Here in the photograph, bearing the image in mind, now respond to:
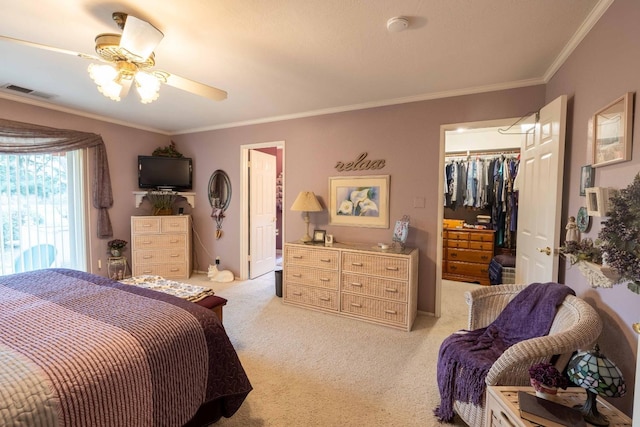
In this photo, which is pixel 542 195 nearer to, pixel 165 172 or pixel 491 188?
pixel 491 188

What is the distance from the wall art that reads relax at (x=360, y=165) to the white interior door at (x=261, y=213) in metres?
1.55

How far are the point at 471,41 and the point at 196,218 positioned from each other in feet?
14.3

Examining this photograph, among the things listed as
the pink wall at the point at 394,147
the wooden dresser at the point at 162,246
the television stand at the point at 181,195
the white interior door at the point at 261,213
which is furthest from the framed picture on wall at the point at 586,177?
the television stand at the point at 181,195

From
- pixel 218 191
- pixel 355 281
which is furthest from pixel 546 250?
pixel 218 191

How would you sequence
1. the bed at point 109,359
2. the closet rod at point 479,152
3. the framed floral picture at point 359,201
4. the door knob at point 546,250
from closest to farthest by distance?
the bed at point 109,359 < the door knob at point 546,250 < the framed floral picture at point 359,201 < the closet rod at point 479,152

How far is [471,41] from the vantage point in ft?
6.53

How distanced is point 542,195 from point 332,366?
210 centimetres

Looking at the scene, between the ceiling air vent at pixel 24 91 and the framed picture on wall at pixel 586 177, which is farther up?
the ceiling air vent at pixel 24 91

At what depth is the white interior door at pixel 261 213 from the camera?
14.8ft

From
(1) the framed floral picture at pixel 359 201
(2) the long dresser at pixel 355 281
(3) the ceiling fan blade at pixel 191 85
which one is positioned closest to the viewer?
(3) the ceiling fan blade at pixel 191 85

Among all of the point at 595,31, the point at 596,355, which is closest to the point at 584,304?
the point at 596,355

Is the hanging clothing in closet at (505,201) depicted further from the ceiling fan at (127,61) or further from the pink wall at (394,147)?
the ceiling fan at (127,61)

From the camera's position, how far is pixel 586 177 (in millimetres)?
1728

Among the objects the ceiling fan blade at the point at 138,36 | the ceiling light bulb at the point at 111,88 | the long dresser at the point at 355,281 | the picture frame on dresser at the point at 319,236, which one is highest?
the ceiling fan blade at the point at 138,36
